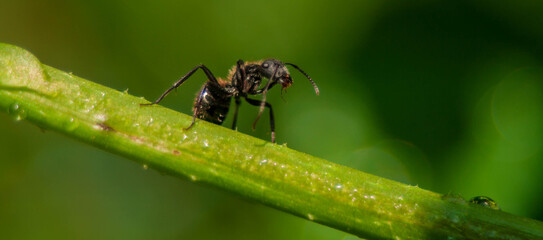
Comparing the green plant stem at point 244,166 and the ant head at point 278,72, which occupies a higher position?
the ant head at point 278,72

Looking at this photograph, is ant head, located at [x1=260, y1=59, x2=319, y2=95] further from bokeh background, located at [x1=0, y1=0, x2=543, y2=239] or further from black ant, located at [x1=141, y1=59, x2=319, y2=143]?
bokeh background, located at [x1=0, y1=0, x2=543, y2=239]

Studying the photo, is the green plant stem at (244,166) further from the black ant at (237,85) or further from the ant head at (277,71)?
the ant head at (277,71)

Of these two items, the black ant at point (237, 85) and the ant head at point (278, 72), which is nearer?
the black ant at point (237, 85)

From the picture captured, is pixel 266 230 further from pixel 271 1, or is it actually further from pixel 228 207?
pixel 271 1

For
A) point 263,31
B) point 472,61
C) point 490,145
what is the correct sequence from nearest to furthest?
point 490,145
point 472,61
point 263,31

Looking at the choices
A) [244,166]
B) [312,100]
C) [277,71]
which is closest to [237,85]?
[277,71]

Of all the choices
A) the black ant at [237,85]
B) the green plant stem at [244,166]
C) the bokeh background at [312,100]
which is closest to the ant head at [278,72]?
the black ant at [237,85]

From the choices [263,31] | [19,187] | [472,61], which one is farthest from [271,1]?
[19,187]
